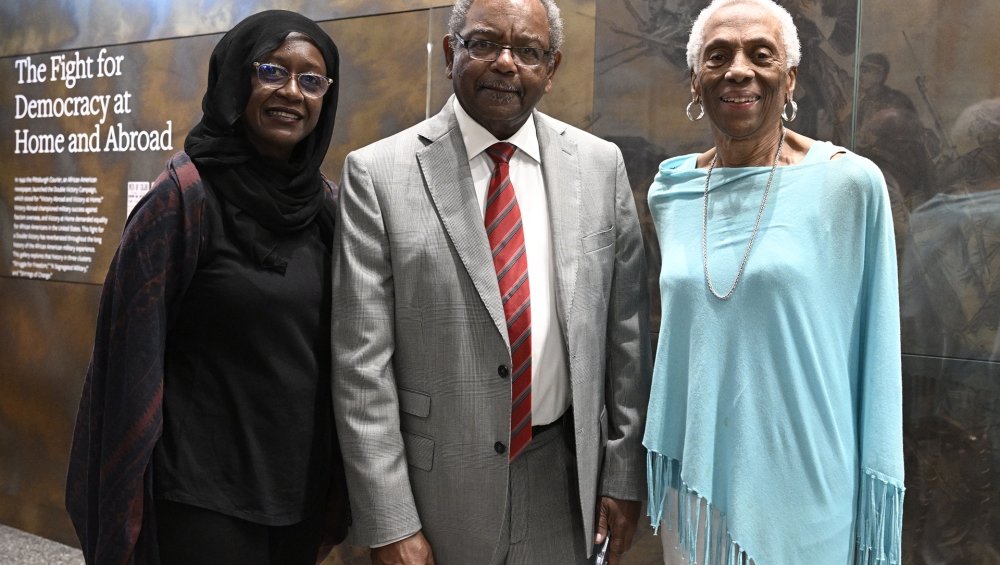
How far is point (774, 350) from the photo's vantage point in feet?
6.07

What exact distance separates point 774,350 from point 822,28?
1131 millimetres

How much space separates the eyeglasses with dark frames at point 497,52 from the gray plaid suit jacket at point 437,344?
18cm

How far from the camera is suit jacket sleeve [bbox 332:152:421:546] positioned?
198cm

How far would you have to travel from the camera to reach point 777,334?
184 cm

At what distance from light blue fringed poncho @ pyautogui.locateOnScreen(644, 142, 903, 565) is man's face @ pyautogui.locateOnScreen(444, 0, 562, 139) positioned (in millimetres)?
466

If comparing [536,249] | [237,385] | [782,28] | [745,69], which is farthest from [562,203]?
[237,385]

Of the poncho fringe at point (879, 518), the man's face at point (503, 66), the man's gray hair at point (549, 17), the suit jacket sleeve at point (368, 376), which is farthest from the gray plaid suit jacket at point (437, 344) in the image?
the poncho fringe at point (879, 518)

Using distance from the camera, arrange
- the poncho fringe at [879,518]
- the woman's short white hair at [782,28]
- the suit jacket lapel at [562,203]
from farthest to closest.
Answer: the suit jacket lapel at [562,203]
the woman's short white hair at [782,28]
the poncho fringe at [879,518]

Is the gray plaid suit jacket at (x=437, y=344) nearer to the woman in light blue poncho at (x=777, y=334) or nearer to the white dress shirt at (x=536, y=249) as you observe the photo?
the white dress shirt at (x=536, y=249)

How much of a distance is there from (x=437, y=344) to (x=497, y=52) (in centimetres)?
63

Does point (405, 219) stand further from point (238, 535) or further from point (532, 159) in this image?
point (238, 535)

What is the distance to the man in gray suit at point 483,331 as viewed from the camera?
1994 mm

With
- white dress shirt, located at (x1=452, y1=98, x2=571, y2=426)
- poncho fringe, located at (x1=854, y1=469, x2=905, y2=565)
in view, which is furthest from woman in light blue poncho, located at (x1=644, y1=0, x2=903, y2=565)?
white dress shirt, located at (x1=452, y1=98, x2=571, y2=426)

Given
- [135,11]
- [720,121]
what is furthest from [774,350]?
[135,11]
